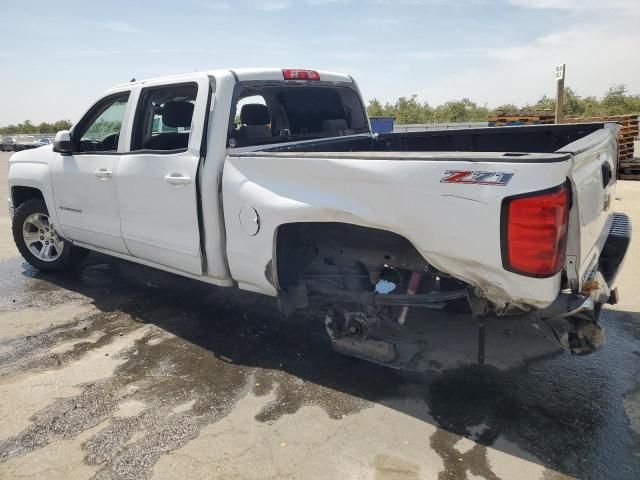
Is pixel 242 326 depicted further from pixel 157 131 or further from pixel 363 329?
pixel 157 131

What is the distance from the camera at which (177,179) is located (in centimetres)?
370

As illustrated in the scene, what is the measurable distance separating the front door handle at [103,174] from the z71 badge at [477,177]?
311 centimetres

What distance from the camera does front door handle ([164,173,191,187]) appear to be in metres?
3.65

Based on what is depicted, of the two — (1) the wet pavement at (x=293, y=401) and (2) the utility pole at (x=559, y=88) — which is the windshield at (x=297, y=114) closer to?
(1) the wet pavement at (x=293, y=401)

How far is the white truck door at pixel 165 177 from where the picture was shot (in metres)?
3.69

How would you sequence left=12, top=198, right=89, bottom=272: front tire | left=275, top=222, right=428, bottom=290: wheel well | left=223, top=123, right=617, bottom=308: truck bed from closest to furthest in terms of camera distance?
left=223, top=123, right=617, bottom=308: truck bed, left=275, top=222, right=428, bottom=290: wheel well, left=12, top=198, right=89, bottom=272: front tire

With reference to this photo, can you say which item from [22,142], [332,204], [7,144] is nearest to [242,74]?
[332,204]

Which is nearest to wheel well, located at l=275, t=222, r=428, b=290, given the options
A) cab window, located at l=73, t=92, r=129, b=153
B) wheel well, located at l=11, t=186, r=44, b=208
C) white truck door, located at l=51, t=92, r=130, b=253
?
white truck door, located at l=51, t=92, r=130, b=253

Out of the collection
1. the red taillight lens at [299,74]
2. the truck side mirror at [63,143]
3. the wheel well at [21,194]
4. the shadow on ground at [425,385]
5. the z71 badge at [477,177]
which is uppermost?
the red taillight lens at [299,74]

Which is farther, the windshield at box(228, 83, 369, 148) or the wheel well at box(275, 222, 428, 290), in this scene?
the windshield at box(228, 83, 369, 148)

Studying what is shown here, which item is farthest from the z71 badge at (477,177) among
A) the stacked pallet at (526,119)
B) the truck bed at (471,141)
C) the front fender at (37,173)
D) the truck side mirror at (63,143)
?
the stacked pallet at (526,119)

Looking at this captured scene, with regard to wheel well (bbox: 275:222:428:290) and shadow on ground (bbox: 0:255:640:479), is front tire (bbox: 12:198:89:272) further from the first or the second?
wheel well (bbox: 275:222:428:290)

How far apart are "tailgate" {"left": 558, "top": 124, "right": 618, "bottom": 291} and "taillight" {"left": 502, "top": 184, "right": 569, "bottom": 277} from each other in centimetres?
17

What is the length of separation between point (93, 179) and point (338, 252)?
2590mm
